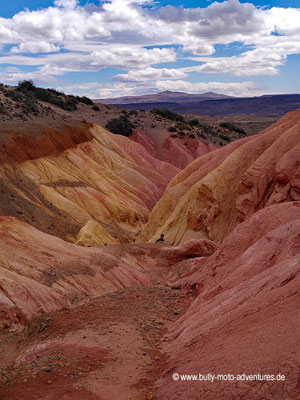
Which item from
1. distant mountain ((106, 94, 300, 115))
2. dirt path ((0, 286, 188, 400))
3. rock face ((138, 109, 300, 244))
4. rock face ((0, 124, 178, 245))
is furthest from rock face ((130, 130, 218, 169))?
distant mountain ((106, 94, 300, 115))

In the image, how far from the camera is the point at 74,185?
36969mm

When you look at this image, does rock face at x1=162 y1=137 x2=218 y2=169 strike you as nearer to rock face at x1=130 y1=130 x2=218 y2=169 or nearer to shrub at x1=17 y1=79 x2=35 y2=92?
rock face at x1=130 y1=130 x2=218 y2=169

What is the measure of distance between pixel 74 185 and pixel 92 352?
28450 mm

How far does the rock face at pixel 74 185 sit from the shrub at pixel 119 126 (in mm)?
10689

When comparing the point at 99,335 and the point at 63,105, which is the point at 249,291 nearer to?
the point at 99,335

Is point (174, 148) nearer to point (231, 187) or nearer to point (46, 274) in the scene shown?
point (231, 187)

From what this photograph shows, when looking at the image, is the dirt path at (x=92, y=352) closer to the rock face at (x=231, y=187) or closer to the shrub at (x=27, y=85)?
the rock face at (x=231, y=187)

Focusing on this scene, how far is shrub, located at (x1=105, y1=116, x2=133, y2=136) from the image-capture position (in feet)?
196

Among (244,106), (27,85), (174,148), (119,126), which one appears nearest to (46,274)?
(174,148)

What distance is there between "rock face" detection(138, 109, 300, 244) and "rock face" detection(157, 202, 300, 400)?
8545mm

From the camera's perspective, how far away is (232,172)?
81.7 feet

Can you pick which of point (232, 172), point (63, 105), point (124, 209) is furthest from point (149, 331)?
point (63, 105)

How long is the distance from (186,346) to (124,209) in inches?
1127

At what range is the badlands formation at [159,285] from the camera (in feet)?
23.9
